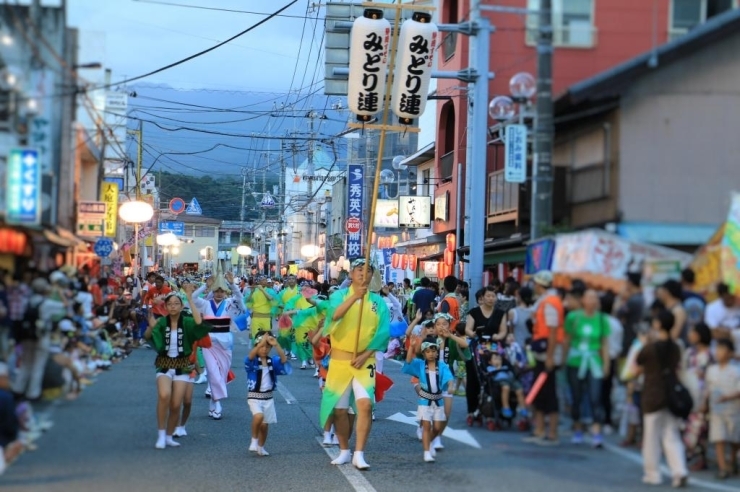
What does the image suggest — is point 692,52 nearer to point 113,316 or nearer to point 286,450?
point 113,316

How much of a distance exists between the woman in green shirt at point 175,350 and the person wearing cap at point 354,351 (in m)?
1.55

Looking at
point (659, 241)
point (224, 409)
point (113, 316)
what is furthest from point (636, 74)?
point (224, 409)

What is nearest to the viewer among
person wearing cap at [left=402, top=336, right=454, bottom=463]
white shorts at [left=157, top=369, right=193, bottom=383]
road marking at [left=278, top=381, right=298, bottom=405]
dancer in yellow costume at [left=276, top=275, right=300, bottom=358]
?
person wearing cap at [left=402, top=336, right=454, bottom=463]

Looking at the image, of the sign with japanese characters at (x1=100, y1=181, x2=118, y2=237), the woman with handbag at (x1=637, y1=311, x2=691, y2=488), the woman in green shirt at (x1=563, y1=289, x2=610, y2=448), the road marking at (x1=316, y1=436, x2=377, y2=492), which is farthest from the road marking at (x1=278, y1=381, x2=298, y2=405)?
the woman with handbag at (x1=637, y1=311, x2=691, y2=488)

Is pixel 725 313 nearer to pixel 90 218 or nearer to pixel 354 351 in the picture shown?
pixel 90 218

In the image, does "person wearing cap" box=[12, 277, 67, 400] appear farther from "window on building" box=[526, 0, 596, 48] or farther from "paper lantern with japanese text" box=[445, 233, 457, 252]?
"paper lantern with japanese text" box=[445, 233, 457, 252]

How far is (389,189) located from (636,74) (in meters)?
42.9

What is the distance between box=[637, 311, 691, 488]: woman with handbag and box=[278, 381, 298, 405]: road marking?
11577 mm

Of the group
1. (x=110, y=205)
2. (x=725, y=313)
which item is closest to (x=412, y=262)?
(x=110, y=205)

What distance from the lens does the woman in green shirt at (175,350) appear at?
31.8 ft

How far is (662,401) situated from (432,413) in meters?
6.25

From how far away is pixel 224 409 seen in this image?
45.5 ft

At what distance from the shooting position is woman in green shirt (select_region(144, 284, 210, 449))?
9.70 meters

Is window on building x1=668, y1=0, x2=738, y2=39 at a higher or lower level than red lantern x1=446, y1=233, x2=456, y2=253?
higher
